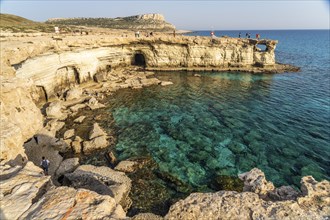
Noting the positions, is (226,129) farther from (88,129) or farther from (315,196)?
(315,196)

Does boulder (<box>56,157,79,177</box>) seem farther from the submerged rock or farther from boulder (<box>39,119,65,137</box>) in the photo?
the submerged rock

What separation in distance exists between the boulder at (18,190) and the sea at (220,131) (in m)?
7.88

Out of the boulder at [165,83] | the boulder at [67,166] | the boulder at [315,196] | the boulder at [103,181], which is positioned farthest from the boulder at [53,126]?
the boulder at [315,196]

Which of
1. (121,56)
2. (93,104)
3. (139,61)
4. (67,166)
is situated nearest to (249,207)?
(67,166)

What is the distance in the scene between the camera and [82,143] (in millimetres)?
23266

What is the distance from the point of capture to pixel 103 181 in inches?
680

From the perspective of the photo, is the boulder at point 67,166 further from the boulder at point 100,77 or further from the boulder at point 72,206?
the boulder at point 100,77

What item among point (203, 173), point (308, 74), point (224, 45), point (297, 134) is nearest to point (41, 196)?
point (203, 173)

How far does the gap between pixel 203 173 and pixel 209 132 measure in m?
7.82

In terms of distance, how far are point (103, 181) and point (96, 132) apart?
8.82 meters

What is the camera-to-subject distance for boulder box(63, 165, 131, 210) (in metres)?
14.9

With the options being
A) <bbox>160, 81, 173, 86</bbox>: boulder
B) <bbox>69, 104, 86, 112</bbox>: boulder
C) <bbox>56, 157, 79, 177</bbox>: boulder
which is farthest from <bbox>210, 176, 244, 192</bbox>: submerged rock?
<bbox>160, 81, 173, 86</bbox>: boulder

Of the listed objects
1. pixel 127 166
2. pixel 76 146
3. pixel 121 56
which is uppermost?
pixel 121 56

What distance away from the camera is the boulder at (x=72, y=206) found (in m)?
7.88
